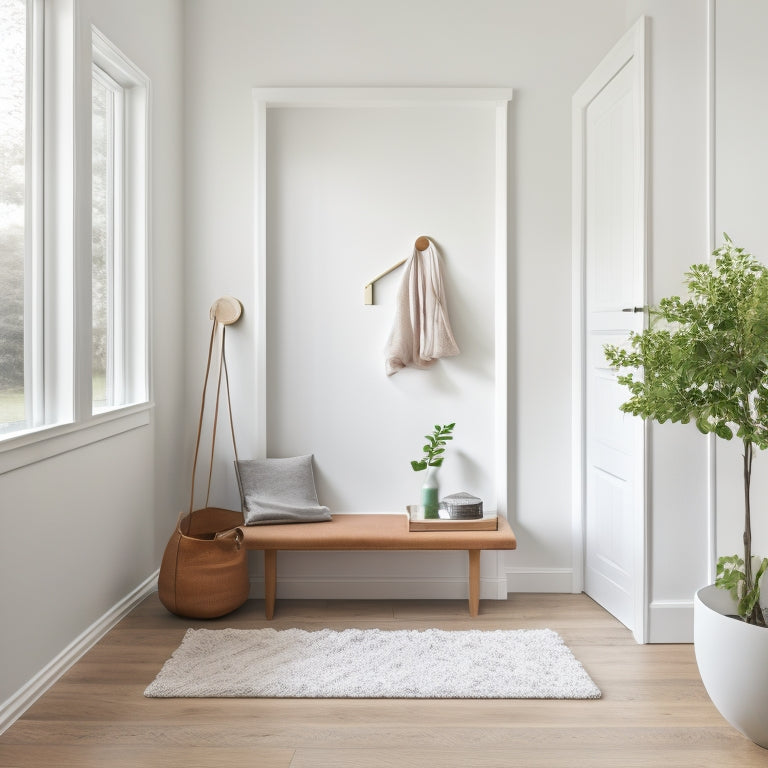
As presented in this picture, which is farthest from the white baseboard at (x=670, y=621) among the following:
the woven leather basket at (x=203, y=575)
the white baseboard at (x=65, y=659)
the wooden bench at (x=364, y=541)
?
the white baseboard at (x=65, y=659)

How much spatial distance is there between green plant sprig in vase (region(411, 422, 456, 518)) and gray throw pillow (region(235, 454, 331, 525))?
43 cm

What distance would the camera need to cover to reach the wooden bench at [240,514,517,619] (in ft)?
10.2

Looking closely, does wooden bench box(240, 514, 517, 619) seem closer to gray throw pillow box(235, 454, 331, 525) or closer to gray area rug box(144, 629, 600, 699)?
gray throw pillow box(235, 454, 331, 525)

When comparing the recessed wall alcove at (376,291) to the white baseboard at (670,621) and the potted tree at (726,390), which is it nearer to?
the white baseboard at (670,621)

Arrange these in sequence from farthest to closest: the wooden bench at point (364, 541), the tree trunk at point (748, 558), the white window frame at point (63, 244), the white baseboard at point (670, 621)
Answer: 1. the wooden bench at point (364, 541)
2. the white baseboard at point (670, 621)
3. the white window frame at point (63, 244)
4. the tree trunk at point (748, 558)

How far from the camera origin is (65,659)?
2.54m

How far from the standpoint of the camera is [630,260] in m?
2.95

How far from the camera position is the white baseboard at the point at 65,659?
2195 mm

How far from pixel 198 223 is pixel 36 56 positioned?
1124mm

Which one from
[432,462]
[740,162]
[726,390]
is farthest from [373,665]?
[740,162]

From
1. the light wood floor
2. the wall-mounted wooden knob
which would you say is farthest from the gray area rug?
the wall-mounted wooden knob

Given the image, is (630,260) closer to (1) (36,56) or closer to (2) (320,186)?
(2) (320,186)

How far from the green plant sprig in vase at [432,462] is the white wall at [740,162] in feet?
3.65

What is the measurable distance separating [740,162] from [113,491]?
2593 millimetres
